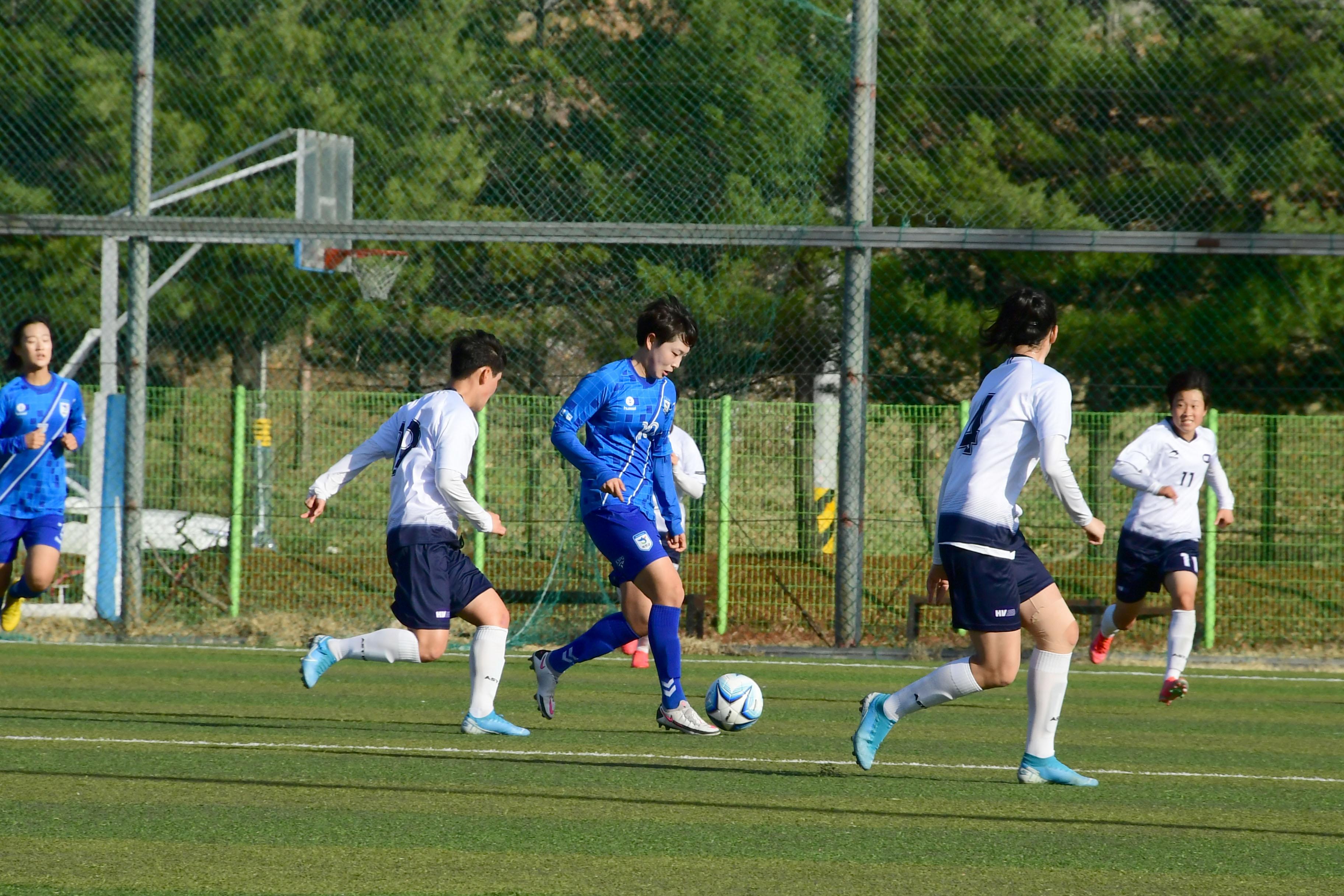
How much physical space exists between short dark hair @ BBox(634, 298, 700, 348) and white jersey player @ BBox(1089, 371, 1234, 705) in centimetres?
345

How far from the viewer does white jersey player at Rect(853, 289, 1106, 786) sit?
611cm

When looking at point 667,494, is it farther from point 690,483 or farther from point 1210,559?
point 1210,559

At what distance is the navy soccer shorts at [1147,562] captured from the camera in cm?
988

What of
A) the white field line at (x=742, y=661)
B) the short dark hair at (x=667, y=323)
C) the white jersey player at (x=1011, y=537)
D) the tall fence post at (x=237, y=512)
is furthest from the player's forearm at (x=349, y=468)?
the tall fence post at (x=237, y=512)

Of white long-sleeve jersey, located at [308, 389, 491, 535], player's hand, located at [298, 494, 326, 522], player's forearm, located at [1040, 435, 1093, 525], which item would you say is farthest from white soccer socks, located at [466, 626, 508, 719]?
player's forearm, located at [1040, 435, 1093, 525]

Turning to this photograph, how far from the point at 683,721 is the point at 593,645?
2.32 ft

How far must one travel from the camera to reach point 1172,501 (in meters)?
9.93

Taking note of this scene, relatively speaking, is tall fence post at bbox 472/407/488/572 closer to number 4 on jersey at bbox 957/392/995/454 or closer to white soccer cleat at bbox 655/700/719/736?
white soccer cleat at bbox 655/700/719/736

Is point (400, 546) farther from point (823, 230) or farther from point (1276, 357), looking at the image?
point (1276, 357)

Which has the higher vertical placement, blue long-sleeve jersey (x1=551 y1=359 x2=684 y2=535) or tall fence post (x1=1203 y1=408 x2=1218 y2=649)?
blue long-sleeve jersey (x1=551 y1=359 x2=684 y2=535)

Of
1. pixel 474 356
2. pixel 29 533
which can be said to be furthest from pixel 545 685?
pixel 29 533

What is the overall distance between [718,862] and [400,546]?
10.1 ft

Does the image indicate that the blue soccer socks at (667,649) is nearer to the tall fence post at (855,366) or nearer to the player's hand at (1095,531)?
the player's hand at (1095,531)

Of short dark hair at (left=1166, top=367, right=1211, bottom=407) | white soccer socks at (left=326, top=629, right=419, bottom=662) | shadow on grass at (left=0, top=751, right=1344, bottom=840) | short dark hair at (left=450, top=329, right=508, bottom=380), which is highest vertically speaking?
short dark hair at (left=1166, top=367, right=1211, bottom=407)
